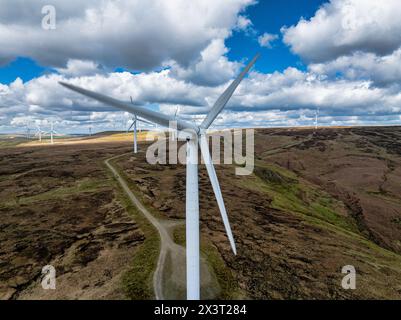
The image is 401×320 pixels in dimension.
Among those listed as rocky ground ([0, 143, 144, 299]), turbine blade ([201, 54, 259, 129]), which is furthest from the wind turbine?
rocky ground ([0, 143, 144, 299])

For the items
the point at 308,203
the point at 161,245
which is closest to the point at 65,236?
the point at 161,245

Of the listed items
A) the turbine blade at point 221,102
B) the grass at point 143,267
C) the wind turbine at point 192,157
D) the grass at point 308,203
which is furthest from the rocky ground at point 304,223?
the turbine blade at point 221,102

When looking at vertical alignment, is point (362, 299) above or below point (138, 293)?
below

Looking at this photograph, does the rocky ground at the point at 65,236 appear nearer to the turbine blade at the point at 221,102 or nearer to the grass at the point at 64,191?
the grass at the point at 64,191

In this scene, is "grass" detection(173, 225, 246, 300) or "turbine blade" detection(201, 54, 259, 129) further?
"grass" detection(173, 225, 246, 300)

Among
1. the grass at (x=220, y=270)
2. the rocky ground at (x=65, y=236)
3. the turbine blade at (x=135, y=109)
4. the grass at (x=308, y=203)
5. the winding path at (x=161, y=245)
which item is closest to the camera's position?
the turbine blade at (x=135, y=109)

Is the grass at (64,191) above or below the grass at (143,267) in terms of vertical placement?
above

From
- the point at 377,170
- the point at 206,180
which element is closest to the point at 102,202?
the point at 206,180

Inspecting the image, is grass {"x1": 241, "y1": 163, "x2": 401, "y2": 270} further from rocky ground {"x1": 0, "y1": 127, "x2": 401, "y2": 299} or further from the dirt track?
the dirt track
